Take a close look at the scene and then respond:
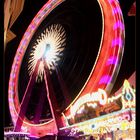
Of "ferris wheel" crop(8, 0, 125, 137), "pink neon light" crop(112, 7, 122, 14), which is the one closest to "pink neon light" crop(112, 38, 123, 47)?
"ferris wheel" crop(8, 0, 125, 137)

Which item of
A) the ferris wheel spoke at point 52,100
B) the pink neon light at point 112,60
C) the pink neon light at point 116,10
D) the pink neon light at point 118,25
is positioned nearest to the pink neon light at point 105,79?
the pink neon light at point 112,60

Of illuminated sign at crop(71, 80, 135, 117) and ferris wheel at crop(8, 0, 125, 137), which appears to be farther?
ferris wheel at crop(8, 0, 125, 137)

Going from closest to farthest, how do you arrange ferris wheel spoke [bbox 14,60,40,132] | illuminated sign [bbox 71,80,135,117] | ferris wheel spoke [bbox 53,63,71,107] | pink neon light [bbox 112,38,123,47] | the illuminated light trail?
illuminated sign [bbox 71,80,135,117] → pink neon light [bbox 112,38,123,47] → ferris wheel spoke [bbox 53,63,71,107] → the illuminated light trail → ferris wheel spoke [bbox 14,60,40,132]

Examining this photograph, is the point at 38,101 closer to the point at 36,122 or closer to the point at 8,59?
the point at 36,122

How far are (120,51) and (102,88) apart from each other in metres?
0.33

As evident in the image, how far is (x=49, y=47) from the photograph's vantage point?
4.03 meters

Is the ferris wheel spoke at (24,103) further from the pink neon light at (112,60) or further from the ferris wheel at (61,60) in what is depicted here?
the pink neon light at (112,60)

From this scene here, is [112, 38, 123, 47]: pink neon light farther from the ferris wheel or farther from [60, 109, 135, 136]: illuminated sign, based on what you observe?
[60, 109, 135, 136]: illuminated sign

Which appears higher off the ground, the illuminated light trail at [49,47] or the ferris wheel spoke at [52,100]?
the illuminated light trail at [49,47]

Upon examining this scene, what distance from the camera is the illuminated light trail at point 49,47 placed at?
12.6 ft

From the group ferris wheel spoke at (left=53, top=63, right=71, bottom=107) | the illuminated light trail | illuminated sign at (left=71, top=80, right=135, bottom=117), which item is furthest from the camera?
the illuminated light trail

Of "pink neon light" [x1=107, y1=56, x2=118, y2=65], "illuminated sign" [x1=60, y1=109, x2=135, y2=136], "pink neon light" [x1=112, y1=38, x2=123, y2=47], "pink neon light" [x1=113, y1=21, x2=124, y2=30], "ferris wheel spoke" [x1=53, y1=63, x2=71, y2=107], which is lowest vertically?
"illuminated sign" [x1=60, y1=109, x2=135, y2=136]

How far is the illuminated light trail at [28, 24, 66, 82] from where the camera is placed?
3848 millimetres

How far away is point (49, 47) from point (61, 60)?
12.4 inches
